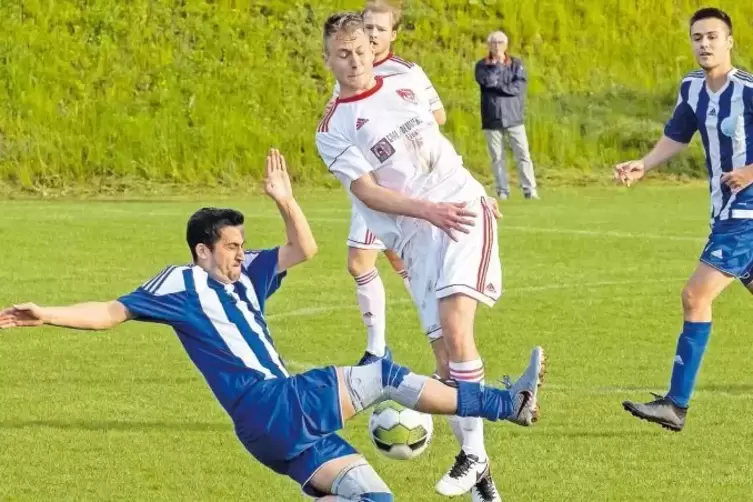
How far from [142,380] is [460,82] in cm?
→ 1919

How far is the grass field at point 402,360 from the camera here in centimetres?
711

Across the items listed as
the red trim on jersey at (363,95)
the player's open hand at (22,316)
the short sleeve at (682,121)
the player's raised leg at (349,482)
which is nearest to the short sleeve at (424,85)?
the red trim on jersey at (363,95)

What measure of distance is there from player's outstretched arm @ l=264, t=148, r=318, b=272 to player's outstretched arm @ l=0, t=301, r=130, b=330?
2.48ft

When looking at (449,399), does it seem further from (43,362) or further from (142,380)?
(43,362)

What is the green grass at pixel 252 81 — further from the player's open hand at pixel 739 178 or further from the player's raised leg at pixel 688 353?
the player's open hand at pixel 739 178

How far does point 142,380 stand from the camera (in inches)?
375

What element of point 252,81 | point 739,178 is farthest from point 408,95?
point 252,81

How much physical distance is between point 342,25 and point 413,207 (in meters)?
0.85

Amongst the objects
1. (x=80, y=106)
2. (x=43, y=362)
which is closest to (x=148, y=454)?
(x=43, y=362)

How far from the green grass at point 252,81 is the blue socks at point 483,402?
1881 centimetres

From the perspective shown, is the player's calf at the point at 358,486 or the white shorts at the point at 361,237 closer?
the player's calf at the point at 358,486

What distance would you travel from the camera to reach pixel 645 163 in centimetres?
877

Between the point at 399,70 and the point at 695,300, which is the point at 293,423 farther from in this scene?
the point at 695,300

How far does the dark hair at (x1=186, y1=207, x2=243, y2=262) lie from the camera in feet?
20.0
